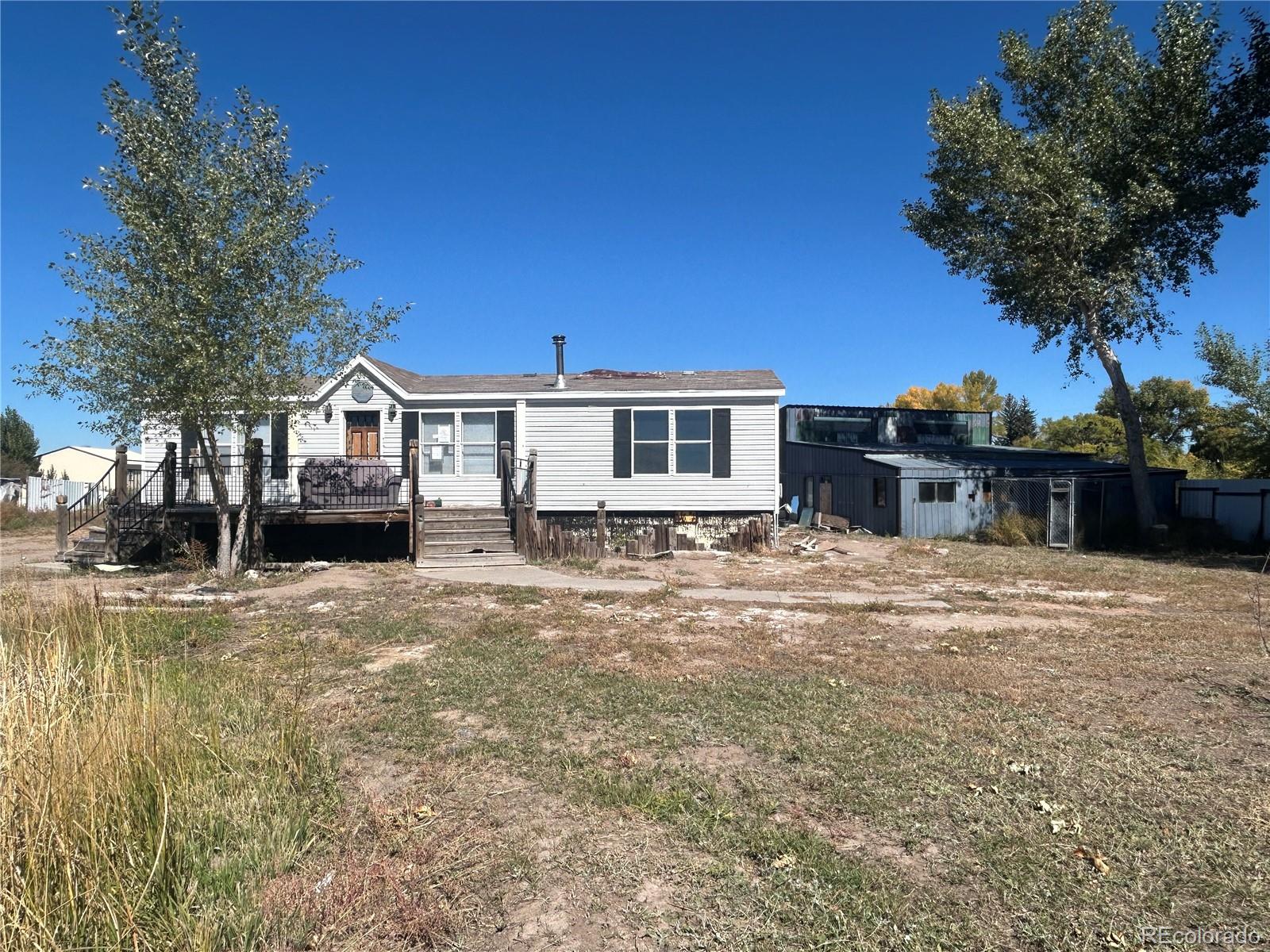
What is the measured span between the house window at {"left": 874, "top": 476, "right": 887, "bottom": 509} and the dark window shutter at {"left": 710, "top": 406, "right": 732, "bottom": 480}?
29.6ft

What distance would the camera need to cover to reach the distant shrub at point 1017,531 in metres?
19.5

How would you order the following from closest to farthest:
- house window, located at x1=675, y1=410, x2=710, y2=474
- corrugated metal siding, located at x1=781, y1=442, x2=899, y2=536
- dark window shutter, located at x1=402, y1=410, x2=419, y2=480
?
house window, located at x1=675, y1=410, x2=710, y2=474 → dark window shutter, located at x1=402, y1=410, x2=419, y2=480 → corrugated metal siding, located at x1=781, y1=442, x2=899, y2=536

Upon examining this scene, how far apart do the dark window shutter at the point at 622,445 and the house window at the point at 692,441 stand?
3.52 ft

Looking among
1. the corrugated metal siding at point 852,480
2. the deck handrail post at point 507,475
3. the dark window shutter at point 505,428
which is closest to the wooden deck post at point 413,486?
the deck handrail post at point 507,475

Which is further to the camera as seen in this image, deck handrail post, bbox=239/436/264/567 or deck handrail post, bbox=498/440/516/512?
deck handrail post, bbox=498/440/516/512

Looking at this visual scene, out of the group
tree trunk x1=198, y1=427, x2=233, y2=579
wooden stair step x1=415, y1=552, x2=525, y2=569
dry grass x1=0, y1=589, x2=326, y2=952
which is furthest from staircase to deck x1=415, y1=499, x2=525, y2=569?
dry grass x1=0, y1=589, x2=326, y2=952

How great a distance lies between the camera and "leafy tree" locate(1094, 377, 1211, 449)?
3750 centimetres

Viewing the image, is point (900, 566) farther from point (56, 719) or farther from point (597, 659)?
point (56, 719)

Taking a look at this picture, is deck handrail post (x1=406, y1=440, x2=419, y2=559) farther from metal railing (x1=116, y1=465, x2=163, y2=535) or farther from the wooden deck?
metal railing (x1=116, y1=465, x2=163, y2=535)

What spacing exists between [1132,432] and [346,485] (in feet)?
66.0

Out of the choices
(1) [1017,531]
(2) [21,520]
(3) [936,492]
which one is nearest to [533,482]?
(3) [936,492]

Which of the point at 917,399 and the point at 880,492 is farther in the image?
the point at 917,399

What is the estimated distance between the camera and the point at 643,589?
36.6ft

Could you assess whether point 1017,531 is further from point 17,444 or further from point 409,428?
point 17,444
